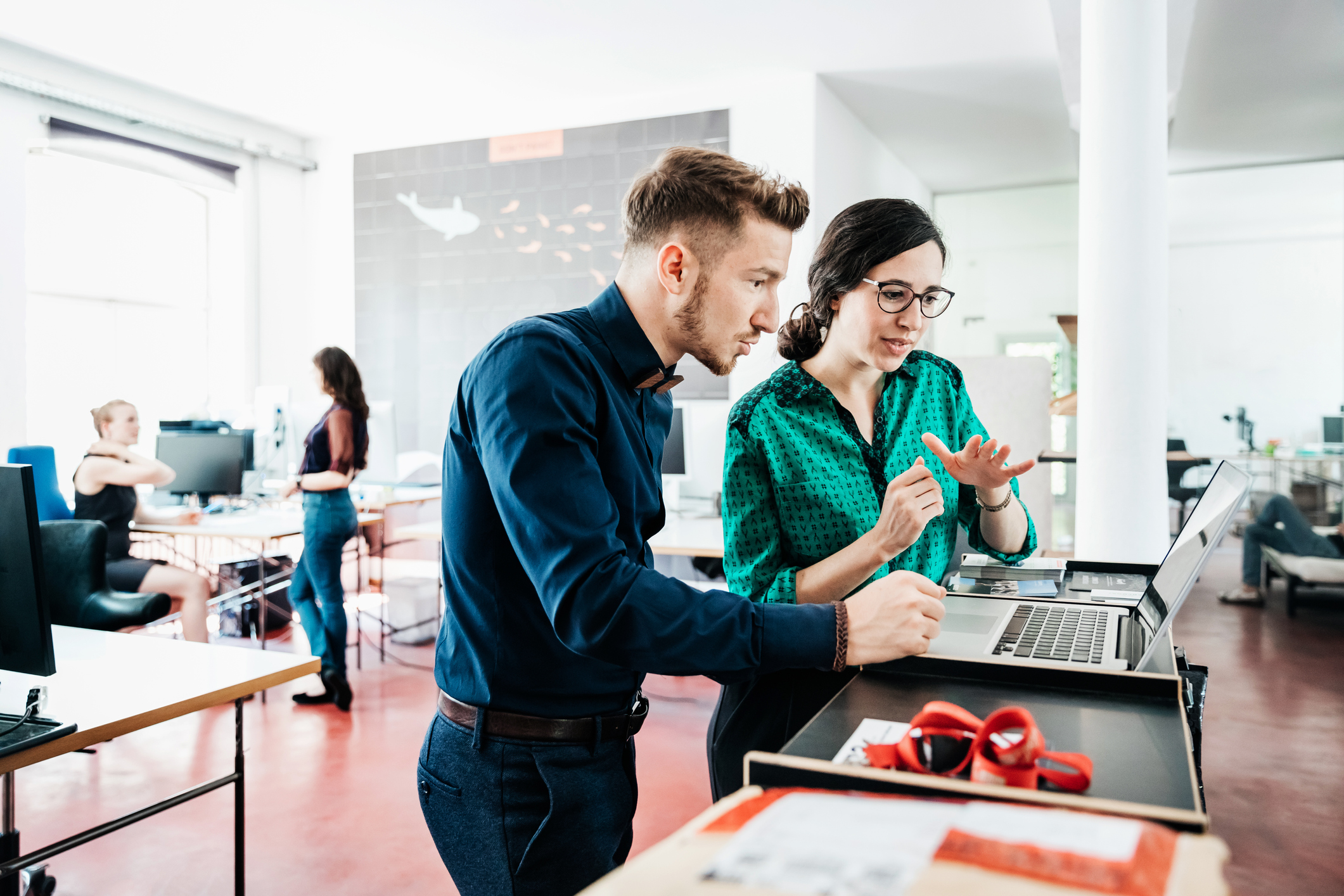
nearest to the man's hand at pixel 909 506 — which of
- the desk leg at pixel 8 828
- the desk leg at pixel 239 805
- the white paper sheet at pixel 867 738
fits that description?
the white paper sheet at pixel 867 738

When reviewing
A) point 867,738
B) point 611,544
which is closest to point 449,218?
point 611,544

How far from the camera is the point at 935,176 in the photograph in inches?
336

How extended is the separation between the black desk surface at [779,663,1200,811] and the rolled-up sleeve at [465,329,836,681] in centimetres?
9

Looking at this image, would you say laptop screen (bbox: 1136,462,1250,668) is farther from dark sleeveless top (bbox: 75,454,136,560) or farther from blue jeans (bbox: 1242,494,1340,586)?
blue jeans (bbox: 1242,494,1340,586)

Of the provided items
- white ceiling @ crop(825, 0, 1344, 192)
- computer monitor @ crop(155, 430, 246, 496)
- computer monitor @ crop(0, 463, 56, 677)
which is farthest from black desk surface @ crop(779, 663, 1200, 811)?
white ceiling @ crop(825, 0, 1344, 192)

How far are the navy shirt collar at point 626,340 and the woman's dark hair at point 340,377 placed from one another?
10.2 ft

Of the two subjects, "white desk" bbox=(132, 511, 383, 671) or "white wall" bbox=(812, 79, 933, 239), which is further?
"white wall" bbox=(812, 79, 933, 239)

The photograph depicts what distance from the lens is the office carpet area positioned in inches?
98.4

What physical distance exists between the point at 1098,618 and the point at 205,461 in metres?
4.97

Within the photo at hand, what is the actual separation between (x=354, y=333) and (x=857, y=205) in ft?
20.6

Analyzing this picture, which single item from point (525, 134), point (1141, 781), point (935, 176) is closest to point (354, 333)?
point (525, 134)

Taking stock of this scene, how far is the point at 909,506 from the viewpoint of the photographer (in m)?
1.21

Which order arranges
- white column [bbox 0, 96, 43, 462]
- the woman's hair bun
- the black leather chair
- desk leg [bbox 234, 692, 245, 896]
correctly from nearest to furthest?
the woman's hair bun → desk leg [bbox 234, 692, 245, 896] → the black leather chair → white column [bbox 0, 96, 43, 462]

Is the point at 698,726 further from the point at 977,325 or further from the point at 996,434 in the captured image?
the point at 977,325
